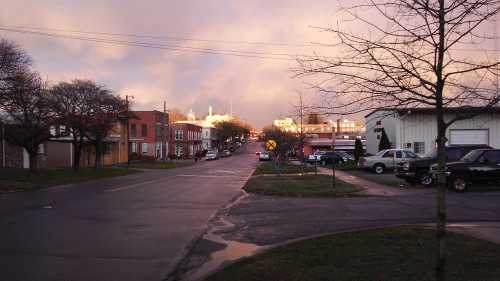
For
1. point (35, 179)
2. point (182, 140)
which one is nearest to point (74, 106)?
point (35, 179)

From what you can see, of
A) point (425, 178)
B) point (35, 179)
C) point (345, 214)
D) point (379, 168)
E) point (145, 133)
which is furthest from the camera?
point (145, 133)

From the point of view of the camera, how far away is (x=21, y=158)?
50906 millimetres

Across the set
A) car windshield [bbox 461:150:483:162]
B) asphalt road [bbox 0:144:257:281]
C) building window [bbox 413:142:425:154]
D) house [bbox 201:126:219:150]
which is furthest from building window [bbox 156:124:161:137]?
car windshield [bbox 461:150:483:162]

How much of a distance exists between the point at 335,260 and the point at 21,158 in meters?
47.6

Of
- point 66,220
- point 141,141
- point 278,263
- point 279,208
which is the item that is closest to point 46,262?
point 278,263

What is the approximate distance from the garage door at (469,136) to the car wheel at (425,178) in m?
19.0

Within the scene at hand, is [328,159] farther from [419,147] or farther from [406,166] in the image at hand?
[406,166]

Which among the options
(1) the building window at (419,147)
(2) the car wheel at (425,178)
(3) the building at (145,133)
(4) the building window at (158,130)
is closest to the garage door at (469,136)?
(1) the building window at (419,147)

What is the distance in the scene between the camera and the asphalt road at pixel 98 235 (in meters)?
8.84

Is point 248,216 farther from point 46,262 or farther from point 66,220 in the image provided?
point 46,262

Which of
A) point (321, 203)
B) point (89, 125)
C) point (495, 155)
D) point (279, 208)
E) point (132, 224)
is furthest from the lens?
point (89, 125)

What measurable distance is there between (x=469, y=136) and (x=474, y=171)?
21894mm

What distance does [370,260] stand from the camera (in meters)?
8.52

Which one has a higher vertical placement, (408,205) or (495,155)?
(495,155)
